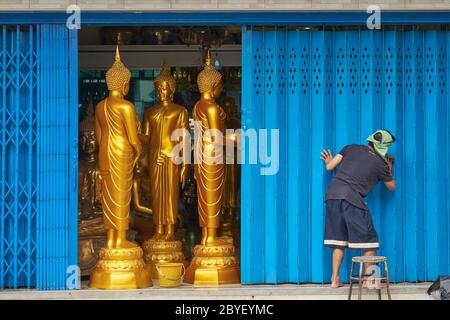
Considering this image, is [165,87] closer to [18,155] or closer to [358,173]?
[18,155]

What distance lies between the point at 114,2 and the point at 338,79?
217 cm

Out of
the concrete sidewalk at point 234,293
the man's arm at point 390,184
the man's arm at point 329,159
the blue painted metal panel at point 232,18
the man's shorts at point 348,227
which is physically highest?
the blue painted metal panel at point 232,18

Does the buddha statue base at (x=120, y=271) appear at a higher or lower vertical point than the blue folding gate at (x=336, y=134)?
lower

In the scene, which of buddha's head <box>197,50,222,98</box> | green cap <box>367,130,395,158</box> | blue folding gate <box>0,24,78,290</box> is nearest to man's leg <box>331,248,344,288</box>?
green cap <box>367,130,395,158</box>

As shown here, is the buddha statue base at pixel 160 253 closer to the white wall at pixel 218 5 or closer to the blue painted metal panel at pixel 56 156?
the blue painted metal panel at pixel 56 156

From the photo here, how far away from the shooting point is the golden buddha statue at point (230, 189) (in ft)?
34.4

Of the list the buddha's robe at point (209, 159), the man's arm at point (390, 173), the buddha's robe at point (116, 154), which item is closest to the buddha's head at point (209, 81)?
the buddha's robe at point (209, 159)

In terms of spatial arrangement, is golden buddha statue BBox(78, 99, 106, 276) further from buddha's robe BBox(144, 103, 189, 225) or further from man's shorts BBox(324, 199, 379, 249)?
man's shorts BBox(324, 199, 379, 249)

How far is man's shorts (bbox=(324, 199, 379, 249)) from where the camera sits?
9.06m

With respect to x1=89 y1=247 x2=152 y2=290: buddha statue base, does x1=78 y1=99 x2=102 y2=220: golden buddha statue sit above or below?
above

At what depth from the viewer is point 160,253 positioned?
10.0m

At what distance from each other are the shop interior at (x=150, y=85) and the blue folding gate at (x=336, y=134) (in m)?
1.12

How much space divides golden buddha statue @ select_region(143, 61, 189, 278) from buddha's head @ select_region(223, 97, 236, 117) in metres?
0.90
